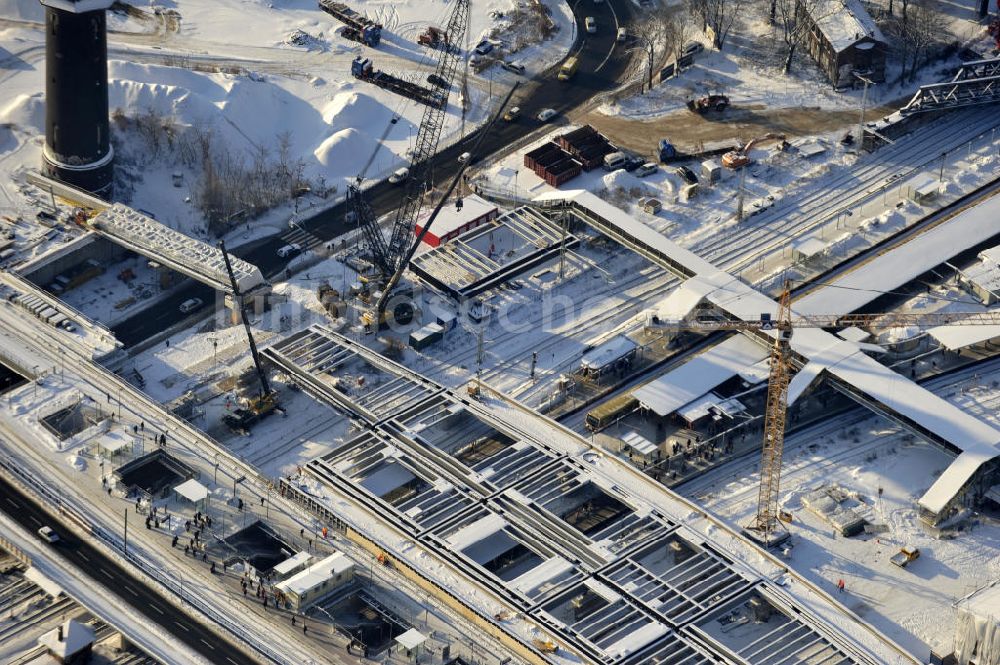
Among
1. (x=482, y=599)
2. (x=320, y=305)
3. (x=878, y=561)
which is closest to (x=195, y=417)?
(x=320, y=305)

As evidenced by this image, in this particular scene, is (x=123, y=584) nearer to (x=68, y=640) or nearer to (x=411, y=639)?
(x=68, y=640)

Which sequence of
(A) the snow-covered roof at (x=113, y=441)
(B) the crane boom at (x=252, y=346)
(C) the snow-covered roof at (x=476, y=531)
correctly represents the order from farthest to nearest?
(B) the crane boom at (x=252, y=346), (A) the snow-covered roof at (x=113, y=441), (C) the snow-covered roof at (x=476, y=531)

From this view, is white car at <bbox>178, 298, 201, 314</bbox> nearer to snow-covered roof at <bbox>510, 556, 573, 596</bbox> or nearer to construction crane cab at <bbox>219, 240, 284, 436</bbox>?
construction crane cab at <bbox>219, 240, 284, 436</bbox>

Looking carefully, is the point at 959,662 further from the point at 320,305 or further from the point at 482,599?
the point at 320,305

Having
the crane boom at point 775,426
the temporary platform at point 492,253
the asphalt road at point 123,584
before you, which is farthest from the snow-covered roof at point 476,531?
the temporary platform at point 492,253

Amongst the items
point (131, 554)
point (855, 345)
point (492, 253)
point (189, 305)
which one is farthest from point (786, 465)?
point (189, 305)

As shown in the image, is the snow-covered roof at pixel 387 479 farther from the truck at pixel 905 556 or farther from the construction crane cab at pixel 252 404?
the truck at pixel 905 556


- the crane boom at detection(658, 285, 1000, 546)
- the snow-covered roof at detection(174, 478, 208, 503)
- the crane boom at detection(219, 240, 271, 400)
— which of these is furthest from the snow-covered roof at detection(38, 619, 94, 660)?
the crane boom at detection(658, 285, 1000, 546)

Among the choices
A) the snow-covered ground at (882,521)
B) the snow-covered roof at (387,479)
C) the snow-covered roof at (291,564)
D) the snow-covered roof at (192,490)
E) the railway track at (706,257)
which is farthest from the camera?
the railway track at (706,257)
